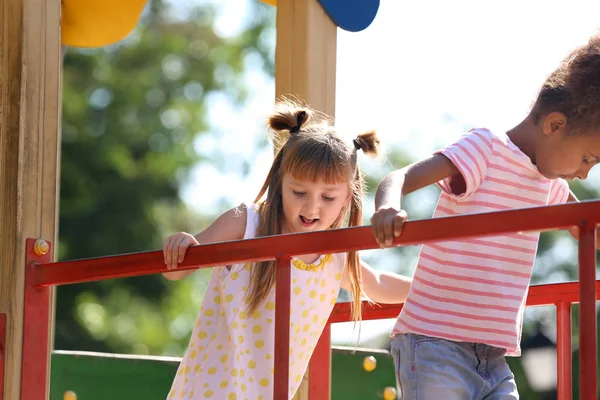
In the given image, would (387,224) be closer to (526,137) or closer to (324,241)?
(324,241)

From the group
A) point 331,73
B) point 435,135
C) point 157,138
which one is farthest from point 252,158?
point 331,73

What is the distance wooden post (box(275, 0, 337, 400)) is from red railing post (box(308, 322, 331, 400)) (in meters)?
0.72

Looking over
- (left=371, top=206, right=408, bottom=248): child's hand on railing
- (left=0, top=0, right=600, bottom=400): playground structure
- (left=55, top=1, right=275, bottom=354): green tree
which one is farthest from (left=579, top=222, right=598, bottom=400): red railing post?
(left=55, top=1, right=275, bottom=354): green tree

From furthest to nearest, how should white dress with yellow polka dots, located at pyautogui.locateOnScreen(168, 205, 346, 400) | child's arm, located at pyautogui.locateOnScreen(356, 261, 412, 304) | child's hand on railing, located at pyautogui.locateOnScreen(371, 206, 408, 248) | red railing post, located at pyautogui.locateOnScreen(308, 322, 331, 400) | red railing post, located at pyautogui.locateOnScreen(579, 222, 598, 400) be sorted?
red railing post, located at pyautogui.locateOnScreen(308, 322, 331, 400) < child's arm, located at pyautogui.locateOnScreen(356, 261, 412, 304) < white dress with yellow polka dots, located at pyautogui.locateOnScreen(168, 205, 346, 400) < child's hand on railing, located at pyautogui.locateOnScreen(371, 206, 408, 248) < red railing post, located at pyautogui.locateOnScreen(579, 222, 598, 400)

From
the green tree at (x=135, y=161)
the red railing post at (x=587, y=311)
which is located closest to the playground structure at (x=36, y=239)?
the red railing post at (x=587, y=311)

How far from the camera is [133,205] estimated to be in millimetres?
14750

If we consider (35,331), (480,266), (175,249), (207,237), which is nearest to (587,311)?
(480,266)

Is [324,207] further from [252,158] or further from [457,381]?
[252,158]

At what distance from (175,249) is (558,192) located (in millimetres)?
909

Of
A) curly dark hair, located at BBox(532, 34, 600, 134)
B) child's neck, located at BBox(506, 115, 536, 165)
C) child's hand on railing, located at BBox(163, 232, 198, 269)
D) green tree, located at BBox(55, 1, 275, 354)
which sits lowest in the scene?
child's hand on railing, located at BBox(163, 232, 198, 269)

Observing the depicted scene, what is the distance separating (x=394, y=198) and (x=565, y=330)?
96cm

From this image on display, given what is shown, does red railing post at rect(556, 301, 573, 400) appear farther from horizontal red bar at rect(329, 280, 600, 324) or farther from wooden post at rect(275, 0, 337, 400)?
wooden post at rect(275, 0, 337, 400)

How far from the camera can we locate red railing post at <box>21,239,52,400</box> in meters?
3.02

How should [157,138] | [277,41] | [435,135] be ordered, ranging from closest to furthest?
[277,41]
[157,138]
[435,135]
